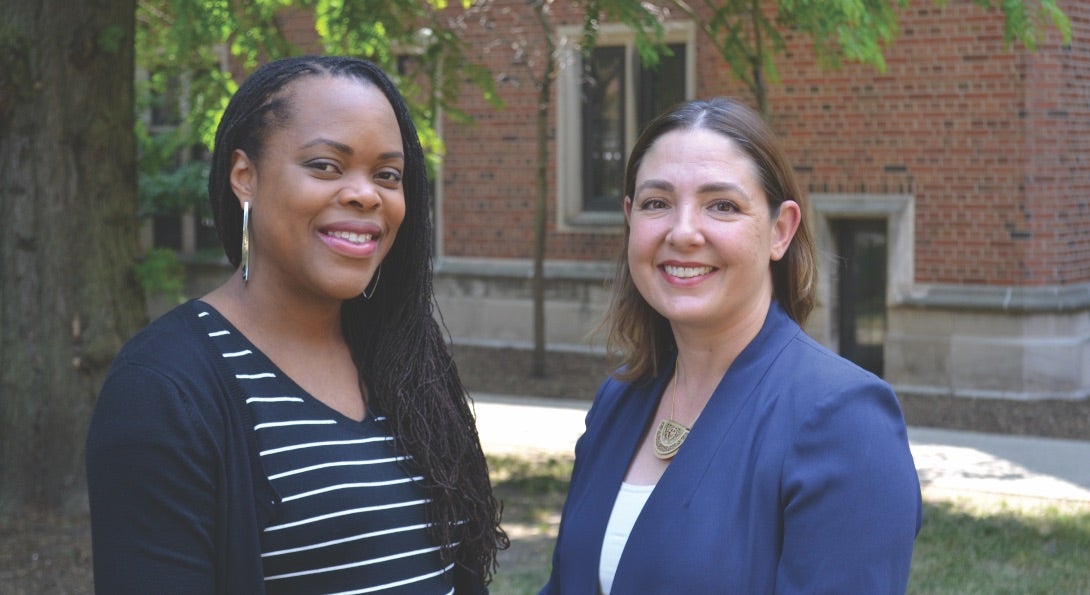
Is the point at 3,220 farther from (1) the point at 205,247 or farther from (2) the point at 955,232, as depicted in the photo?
(1) the point at 205,247

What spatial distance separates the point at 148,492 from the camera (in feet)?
6.56

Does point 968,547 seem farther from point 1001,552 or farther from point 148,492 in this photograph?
Result: point 148,492

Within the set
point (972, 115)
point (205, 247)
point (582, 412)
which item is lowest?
point (582, 412)

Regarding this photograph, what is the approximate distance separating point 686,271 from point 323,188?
27.9 inches

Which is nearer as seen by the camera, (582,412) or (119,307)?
(119,307)

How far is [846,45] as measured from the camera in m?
6.29

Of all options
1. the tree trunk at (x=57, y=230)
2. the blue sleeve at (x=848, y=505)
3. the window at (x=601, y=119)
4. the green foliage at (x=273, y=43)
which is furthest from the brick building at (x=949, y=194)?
the blue sleeve at (x=848, y=505)

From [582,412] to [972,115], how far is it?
4451 mm

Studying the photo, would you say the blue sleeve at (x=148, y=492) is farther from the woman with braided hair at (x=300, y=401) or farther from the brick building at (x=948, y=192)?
the brick building at (x=948, y=192)

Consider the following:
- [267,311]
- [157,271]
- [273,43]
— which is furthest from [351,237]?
[273,43]

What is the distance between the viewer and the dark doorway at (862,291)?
12336mm

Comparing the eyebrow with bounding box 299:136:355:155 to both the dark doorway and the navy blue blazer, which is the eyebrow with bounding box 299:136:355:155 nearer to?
the navy blue blazer

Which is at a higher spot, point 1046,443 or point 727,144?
point 727,144

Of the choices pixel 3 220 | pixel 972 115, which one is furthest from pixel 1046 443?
pixel 3 220
